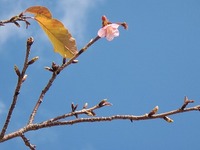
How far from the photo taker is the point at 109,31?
350 cm

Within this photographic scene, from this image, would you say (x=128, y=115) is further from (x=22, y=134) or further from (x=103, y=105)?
(x=22, y=134)

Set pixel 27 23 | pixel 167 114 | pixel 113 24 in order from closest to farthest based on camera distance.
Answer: pixel 167 114, pixel 113 24, pixel 27 23

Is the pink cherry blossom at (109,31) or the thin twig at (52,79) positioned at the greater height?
the pink cherry blossom at (109,31)

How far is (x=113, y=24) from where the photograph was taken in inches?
138

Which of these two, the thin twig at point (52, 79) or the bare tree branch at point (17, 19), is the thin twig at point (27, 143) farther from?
the bare tree branch at point (17, 19)

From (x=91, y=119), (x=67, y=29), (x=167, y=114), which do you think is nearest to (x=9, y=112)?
(x=91, y=119)

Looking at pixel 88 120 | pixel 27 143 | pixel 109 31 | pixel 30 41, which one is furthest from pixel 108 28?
pixel 27 143

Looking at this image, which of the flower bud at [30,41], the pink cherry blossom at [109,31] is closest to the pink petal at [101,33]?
the pink cherry blossom at [109,31]

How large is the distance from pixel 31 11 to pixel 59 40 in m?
0.36

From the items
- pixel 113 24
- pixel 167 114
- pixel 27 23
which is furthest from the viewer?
pixel 27 23

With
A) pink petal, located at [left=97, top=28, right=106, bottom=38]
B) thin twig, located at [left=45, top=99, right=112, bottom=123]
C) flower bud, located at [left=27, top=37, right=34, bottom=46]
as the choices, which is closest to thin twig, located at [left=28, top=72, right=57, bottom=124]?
thin twig, located at [left=45, top=99, right=112, bottom=123]

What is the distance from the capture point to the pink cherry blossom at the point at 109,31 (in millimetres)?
3404

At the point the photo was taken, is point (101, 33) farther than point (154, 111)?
Yes

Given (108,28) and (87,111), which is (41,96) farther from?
(108,28)
